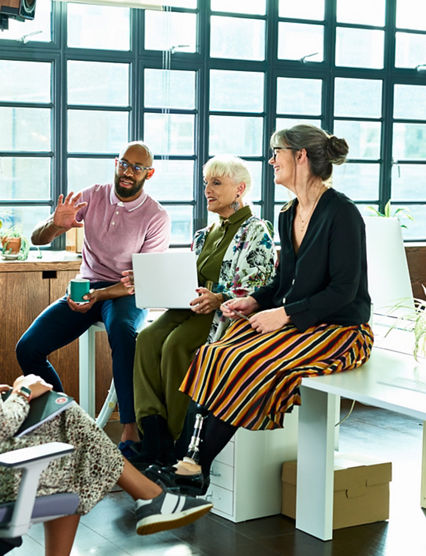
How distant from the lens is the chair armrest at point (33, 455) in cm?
219

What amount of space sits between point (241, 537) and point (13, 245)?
2387 millimetres

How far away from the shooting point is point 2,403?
2.59 metres

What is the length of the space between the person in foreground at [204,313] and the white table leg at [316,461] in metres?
0.68

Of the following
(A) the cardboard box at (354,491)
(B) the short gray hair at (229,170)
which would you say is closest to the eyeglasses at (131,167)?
(B) the short gray hair at (229,170)

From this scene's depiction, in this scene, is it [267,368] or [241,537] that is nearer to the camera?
[267,368]

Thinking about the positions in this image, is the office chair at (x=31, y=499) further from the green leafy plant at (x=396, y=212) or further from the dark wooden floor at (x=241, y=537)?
the green leafy plant at (x=396, y=212)

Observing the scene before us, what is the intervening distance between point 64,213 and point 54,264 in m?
0.60

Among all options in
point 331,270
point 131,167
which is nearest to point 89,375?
point 131,167

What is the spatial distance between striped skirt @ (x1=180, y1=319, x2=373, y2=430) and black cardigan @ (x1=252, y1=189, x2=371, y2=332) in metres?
0.06

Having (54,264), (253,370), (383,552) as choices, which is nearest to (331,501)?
(383,552)

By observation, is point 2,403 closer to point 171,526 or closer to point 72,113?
point 171,526

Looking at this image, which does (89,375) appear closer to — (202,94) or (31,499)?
(31,499)

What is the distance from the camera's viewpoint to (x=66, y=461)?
2.63m

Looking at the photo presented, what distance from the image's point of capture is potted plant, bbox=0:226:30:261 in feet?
16.7
